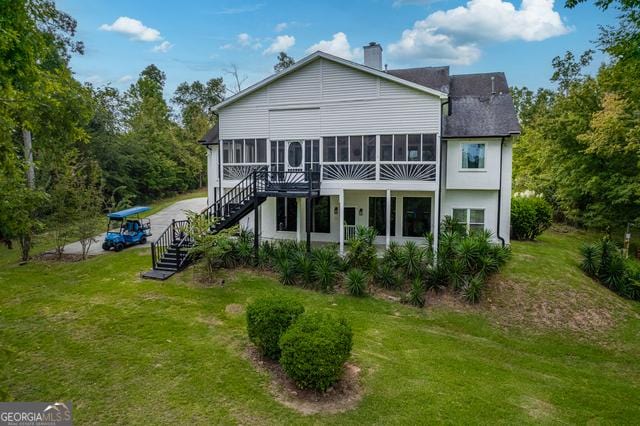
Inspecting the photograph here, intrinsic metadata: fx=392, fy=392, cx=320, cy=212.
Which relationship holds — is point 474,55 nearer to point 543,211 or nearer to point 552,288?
point 543,211

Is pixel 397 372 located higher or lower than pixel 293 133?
lower

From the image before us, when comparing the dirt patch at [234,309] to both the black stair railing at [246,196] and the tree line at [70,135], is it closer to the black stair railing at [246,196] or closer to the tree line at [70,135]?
the black stair railing at [246,196]

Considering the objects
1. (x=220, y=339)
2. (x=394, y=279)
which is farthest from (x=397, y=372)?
(x=394, y=279)

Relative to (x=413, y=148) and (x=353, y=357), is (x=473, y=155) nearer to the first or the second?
(x=413, y=148)

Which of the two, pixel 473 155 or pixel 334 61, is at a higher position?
pixel 334 61

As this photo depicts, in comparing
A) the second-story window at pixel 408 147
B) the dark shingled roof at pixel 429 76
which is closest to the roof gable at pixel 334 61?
the second-story window at pixel 408 147

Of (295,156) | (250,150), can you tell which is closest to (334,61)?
(295,156)
